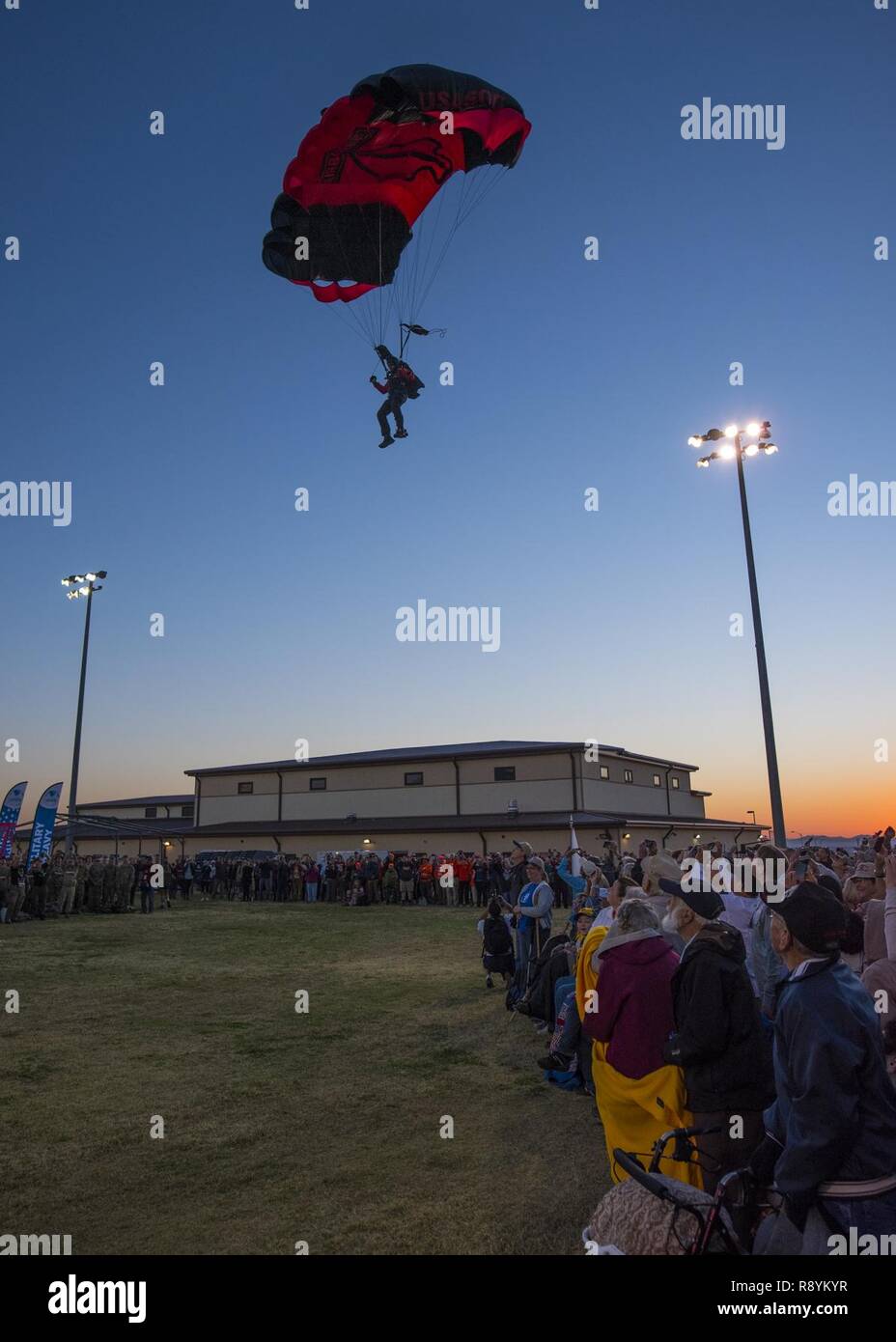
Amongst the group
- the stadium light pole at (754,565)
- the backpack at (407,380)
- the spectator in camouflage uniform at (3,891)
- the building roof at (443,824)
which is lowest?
the spectator in camouflage uniform at (3,891)

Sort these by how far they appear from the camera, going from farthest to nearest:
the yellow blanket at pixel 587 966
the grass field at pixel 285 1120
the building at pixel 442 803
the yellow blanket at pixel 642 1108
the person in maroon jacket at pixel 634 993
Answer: the building at pixel 442 803 → the yellow blanket at pixel 587 966 → the grass field at pixel 285 1120 → the person in maroon jacket at pixel 634 993 → the yellow blanket at pixel 642 1108

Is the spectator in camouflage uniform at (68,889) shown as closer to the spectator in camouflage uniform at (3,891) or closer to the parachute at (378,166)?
the spectator in camouflage uniform at (3,891)

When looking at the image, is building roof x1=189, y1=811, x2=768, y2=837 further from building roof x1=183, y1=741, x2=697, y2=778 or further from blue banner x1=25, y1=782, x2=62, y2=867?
blue banner x1=25, y1=782, x2=62, y2=867

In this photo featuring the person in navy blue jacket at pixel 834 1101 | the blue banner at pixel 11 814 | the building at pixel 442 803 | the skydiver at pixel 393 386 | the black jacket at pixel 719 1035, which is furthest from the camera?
the building at pixel 442 803

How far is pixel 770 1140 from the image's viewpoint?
131 inches

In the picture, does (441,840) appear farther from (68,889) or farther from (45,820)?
(45,820)

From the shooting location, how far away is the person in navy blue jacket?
284 cm

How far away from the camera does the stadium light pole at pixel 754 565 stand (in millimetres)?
15617

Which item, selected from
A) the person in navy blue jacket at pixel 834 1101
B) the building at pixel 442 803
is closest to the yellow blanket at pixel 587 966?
the person in navy blue jacket at pixel 834 1101

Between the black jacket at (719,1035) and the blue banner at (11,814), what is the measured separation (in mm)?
28664

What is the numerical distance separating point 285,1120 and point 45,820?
23473 millimetres

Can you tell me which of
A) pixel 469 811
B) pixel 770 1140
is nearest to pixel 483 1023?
pixel 770 1140

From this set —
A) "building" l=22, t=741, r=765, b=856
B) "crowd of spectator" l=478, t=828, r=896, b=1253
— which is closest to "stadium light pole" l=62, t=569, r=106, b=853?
"building" l=22, t=741, r=765, b=856

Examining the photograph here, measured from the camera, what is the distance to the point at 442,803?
42562 mm
